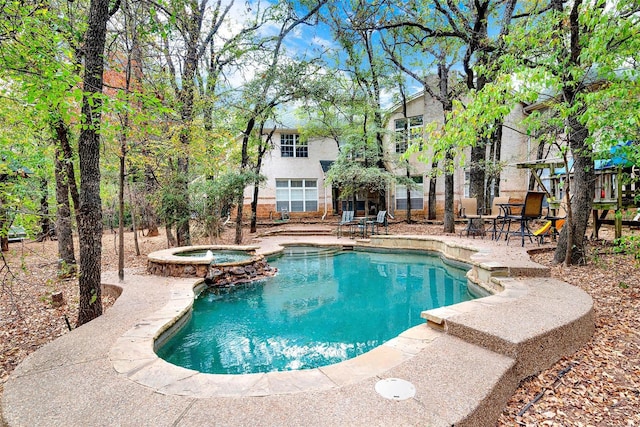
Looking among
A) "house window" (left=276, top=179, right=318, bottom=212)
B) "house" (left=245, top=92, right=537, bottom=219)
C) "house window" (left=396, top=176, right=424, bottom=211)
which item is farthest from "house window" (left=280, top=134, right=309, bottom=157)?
"house window" (left=396, top=176, right=424, bottom=211)

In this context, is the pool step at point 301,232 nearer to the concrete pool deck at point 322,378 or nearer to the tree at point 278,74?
the tree at point 278,74

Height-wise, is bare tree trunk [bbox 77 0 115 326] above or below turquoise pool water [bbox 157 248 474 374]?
above

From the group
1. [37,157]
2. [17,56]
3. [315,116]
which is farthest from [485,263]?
[315,116]

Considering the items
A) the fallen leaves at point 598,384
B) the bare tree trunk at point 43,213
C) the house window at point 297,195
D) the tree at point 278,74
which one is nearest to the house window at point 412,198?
the house window at point 297,195

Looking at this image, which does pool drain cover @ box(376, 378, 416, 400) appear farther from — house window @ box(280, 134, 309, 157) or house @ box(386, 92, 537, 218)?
house window @ box(280, 134, 309, 157)

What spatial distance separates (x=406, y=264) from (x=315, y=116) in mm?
10473

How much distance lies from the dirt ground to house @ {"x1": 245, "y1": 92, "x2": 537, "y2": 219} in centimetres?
1196

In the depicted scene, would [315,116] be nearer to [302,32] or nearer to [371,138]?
[371,138]

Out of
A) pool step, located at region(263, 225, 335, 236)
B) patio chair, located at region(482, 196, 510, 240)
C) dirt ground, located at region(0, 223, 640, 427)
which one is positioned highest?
patio chair, located at region(482, 196, 510, 240)

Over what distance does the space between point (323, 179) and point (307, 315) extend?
45.8ft

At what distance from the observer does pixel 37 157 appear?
557 cm

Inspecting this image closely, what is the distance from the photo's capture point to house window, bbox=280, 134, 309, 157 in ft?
60.2

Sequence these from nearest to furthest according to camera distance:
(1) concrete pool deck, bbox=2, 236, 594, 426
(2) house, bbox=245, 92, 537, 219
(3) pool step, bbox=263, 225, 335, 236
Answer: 1. (1) concrete pool deck, bbox=2, 236, 594, 426
2. (3) pool step, bbox=263, 225, 335, 236
3. (2) house, bbox=245, 92, 537, 219

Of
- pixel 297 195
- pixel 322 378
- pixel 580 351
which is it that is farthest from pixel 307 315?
pixel 297 195
